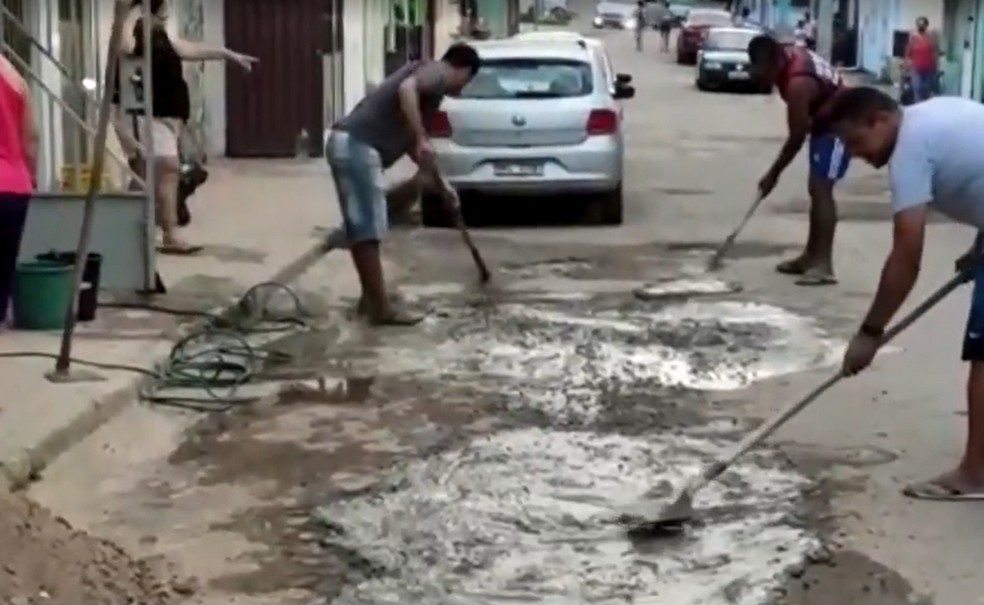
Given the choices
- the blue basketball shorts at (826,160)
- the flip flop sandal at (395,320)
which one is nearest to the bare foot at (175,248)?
the flip flop sandal at (395,320)

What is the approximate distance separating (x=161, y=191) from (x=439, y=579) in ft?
24.2

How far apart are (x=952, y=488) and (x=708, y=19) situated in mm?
53435

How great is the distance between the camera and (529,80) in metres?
16.3

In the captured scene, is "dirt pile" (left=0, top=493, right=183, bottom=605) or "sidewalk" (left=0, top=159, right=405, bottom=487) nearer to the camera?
"dirt pile" (left=0, top=493, right=183, bottom=605)

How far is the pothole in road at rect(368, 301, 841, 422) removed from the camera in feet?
30.7

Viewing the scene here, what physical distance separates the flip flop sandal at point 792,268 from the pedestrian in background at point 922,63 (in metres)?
21.3

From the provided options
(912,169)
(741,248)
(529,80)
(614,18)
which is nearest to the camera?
(912,169)

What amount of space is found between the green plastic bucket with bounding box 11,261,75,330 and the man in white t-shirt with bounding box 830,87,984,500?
475 centimetres

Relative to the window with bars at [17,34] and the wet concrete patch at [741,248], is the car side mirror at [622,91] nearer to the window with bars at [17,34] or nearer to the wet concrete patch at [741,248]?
the wet concrete patch at [741,248]

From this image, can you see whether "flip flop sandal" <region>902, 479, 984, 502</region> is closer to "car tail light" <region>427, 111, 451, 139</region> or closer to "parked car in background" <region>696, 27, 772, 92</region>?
"car tail light" <region>427, 111, 451, 139</region>

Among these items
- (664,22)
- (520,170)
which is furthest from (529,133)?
(664,22)

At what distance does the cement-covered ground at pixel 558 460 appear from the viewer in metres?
6.23

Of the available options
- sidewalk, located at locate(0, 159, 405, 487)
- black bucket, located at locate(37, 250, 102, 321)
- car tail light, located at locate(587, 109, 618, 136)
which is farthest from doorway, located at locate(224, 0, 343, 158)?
black bucket, located at locate(37, 250, 102, 321)

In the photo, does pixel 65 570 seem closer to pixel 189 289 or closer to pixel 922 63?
pixel 189 289
